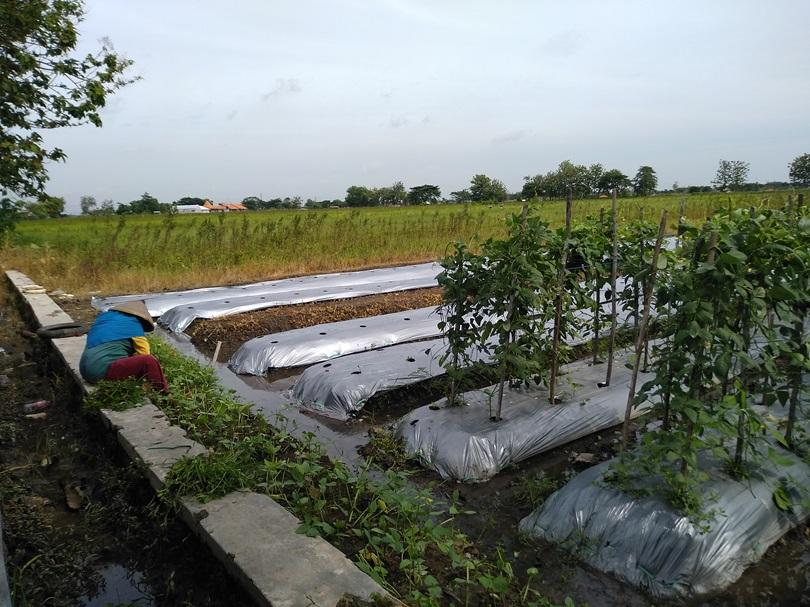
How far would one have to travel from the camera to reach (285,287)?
9828 millimetres

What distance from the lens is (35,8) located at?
487 cm

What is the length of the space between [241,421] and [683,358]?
3.09 metres

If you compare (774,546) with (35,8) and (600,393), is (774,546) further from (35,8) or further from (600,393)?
(35,8)

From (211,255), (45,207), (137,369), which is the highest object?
(45,207)

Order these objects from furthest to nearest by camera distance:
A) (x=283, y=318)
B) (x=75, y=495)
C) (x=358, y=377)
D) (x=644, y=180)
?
(x=644, y=180)
(x=283, y=318)
(x=358, y=377)
(x=75, y=495)

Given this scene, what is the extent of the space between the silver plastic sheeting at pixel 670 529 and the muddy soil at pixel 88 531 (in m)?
1.65

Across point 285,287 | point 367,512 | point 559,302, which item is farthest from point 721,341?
point 285,287

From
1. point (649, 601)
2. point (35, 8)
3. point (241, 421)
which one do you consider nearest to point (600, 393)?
point (649, 601)

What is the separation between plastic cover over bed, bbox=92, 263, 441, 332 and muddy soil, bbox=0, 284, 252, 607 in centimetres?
350

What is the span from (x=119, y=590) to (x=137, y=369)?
7.36ft

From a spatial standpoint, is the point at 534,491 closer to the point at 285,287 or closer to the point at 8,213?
the point at 8,213

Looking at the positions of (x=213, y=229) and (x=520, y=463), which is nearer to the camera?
(x=520, y=463)

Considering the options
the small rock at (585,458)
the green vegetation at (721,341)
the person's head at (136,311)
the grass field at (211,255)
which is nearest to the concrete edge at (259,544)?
the person's head at (136,311)

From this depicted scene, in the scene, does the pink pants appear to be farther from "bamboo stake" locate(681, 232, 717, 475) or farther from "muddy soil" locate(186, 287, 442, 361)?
"bamboo stake" locate(681, 232, 717, 475)
